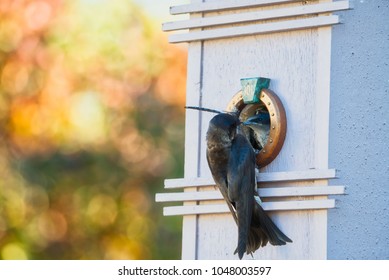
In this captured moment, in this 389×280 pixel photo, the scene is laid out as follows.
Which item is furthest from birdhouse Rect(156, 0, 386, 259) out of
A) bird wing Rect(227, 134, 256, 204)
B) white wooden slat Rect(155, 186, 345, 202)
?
bird wing Rect(227, 134, 256, 204)

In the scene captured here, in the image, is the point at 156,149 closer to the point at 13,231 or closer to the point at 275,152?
the point at 13,231

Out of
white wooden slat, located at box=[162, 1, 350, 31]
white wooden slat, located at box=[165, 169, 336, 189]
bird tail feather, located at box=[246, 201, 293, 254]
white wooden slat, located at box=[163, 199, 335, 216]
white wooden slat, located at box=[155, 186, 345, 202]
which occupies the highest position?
white wooden slat, located at box=[162, 1, 350, 31]

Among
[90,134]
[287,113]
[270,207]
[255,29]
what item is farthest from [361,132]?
[90,134]

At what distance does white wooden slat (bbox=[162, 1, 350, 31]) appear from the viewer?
6.64m

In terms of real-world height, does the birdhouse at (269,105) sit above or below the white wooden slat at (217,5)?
below

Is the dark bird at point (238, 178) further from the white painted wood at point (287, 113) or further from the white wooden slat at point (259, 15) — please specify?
the white wooden slat at point (259, 15)

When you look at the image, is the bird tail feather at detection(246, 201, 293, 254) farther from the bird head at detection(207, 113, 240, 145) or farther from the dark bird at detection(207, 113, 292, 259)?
the bird head at detection(207, 113, 240, 145)

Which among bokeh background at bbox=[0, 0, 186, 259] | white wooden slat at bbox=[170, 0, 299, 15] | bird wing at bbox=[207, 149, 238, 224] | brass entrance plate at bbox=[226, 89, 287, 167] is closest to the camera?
bird wing at bbox=[207, 149, 238, 224]

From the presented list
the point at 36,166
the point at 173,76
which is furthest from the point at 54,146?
the point at 173,76

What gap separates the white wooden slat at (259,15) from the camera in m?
6.64

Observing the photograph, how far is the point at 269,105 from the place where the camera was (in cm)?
678

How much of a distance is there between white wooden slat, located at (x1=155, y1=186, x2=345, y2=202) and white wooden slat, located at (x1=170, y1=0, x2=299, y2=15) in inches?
28.5

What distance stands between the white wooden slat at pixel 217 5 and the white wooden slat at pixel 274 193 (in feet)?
2.37

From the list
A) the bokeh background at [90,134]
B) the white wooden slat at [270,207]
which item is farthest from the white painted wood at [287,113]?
the bokeh background at [90,134]
